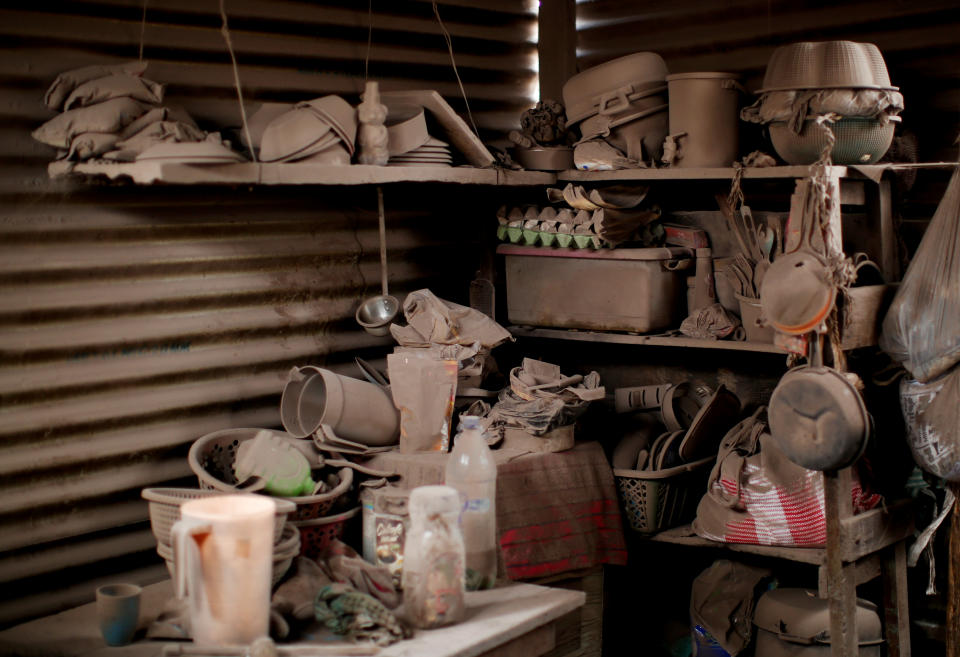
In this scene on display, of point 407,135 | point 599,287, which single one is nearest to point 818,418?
point 599,287

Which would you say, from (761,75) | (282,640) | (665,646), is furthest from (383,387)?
(761,75)

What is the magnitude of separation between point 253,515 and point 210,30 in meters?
2.45

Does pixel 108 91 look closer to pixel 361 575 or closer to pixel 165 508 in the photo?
pixel 165 508

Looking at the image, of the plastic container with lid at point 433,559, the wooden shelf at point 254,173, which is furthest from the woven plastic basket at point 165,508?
the wooden shelf at point 254,173

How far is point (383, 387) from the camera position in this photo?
183 inches

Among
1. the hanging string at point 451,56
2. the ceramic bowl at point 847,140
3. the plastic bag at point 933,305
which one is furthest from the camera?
the hanging string at point 451,56

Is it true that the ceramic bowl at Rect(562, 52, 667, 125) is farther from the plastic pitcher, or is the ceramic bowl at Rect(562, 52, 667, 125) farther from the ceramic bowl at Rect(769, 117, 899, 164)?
the plastic pitcher

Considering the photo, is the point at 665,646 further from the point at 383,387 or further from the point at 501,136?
the point at 501,136

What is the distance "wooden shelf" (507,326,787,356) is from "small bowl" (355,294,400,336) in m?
0.78

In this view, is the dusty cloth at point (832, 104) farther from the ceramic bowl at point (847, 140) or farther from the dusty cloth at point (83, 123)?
the dusty cloth at point (83, 123)

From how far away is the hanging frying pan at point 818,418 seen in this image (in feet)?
12.0

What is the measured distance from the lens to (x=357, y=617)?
3.12 m

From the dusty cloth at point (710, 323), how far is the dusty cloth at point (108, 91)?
8.67ft

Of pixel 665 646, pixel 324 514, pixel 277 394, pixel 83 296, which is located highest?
pixel 83 296
